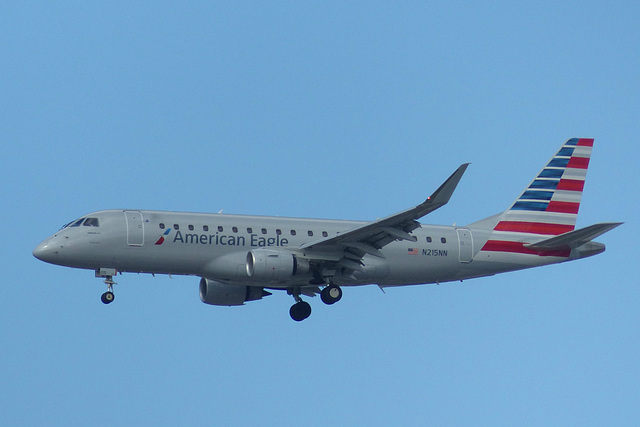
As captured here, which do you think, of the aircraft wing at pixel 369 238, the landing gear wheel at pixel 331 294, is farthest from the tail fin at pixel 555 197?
the landing gear wheel at pixel 331 294

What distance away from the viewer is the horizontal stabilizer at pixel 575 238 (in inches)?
1652

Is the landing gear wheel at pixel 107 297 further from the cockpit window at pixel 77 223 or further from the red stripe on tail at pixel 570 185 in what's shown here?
the red stripe on tail at pixel 570 185

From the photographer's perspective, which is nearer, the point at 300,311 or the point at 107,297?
the point at 107,297

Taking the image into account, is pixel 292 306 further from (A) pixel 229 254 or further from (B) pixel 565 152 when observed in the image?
(B) pixel 565 152

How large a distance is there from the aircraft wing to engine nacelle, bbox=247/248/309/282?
1.01m

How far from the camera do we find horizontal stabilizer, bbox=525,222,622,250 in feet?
138

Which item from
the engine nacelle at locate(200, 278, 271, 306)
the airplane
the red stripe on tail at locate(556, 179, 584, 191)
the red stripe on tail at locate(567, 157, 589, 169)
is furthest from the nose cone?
the red stripe on tail at locate(567, 157, 589, 169)

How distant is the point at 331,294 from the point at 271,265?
3.37 m

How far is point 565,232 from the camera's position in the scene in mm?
47250

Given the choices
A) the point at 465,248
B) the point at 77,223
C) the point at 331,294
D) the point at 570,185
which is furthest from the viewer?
the point at 570,185

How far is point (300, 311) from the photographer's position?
151ft

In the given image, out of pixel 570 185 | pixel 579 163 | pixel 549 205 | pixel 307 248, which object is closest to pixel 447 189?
pixel 307 248

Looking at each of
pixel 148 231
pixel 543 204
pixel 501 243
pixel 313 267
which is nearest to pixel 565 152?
pixel 543 204

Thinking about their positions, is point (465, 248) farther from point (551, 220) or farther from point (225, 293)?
point (225, 293)
